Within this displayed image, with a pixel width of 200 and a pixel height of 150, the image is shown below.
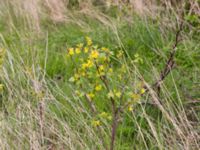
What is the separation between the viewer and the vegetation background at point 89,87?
8.86 feet

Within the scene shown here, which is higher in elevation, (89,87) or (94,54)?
(94,54)

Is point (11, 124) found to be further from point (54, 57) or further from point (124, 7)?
point (124, 7)

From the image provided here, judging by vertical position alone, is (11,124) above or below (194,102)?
above

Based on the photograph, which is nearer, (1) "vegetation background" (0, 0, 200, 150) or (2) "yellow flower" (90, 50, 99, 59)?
(2) "yellow flower" (90, 50, 99, 59)

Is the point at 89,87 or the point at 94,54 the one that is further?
the point at 89,87

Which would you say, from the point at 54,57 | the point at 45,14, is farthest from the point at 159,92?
the point at 45,14

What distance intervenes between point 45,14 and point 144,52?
1467 mm

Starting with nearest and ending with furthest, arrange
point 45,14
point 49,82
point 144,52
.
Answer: point 49,82, point 144,52, point 45,14

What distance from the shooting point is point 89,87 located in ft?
9.01

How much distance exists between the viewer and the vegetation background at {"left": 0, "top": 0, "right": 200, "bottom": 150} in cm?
270

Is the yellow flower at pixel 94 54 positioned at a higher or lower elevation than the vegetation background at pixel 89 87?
higher

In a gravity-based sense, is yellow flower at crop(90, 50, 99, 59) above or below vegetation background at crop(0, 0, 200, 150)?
above

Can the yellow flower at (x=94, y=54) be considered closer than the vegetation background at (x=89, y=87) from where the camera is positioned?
Yes

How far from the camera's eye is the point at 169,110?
2713 millimetres
